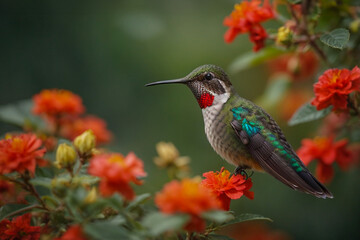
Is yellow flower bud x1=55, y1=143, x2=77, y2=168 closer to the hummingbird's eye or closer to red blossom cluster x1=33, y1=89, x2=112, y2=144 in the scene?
the hummingbird's eye

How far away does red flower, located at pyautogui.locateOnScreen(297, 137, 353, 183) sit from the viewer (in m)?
1.90

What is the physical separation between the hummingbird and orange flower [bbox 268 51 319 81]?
0.53m

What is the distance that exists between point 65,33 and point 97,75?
1.19 ft

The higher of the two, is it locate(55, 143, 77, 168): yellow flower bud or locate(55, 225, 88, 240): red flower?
locate(55, 143, 77, 168): yellow flower bud

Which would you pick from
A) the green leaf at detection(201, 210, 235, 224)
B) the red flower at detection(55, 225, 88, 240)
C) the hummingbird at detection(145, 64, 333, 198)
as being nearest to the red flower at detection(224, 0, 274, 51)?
the hummingbird at detection(145, 64, 333, 198)

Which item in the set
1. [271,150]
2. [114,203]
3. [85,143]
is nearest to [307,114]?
[271,150]

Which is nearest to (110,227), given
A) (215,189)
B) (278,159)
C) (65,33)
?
(215,189)

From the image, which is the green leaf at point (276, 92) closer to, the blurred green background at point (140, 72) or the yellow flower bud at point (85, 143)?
the blurred green background at point (140, 72)

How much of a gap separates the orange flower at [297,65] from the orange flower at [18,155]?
4.60ft

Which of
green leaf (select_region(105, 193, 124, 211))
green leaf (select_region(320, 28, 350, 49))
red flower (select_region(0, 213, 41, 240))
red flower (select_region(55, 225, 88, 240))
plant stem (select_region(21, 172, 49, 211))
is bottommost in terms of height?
red flower (select_region(55, 225, 88, 240))

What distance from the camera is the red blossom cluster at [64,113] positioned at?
2.16 metres

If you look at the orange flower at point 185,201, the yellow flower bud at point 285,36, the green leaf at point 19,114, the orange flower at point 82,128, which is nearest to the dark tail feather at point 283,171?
the yellow flower bud at point 285,36

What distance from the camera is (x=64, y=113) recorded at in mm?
2217

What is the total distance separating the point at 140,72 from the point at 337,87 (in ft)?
5.73
